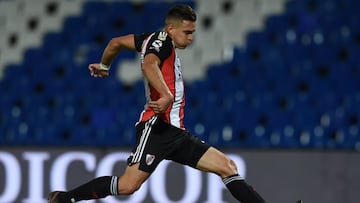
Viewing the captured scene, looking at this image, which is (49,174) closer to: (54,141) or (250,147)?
(54,141)

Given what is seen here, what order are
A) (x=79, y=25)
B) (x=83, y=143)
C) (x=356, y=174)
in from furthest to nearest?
1. (x=79, y=25)
2. (x=83, y=143)
3. (x=356, y=174)

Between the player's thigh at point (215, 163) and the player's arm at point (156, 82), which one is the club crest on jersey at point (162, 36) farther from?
the player's thigh at point (215, 163)

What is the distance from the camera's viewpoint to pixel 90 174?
644 cm

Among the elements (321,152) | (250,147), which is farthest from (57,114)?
(321,152)

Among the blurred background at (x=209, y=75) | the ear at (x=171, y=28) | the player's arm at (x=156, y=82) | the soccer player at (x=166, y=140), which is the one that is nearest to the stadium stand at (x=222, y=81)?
the blurred background at (x=209, y=75)

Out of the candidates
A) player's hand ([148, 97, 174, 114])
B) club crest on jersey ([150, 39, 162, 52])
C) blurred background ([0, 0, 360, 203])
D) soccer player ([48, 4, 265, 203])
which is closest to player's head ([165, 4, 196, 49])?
soccer player ([48, 4, 265, 203])

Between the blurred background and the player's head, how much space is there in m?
2.20

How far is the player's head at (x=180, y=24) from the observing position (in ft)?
14.6

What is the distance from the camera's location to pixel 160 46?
439 cm

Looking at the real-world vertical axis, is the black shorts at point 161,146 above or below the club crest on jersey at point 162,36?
below

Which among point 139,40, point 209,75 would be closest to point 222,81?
point 209,75

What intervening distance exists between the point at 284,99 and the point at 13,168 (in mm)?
2140

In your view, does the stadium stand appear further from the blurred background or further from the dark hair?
the dark hair

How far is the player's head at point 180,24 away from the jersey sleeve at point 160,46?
0.06 meters
